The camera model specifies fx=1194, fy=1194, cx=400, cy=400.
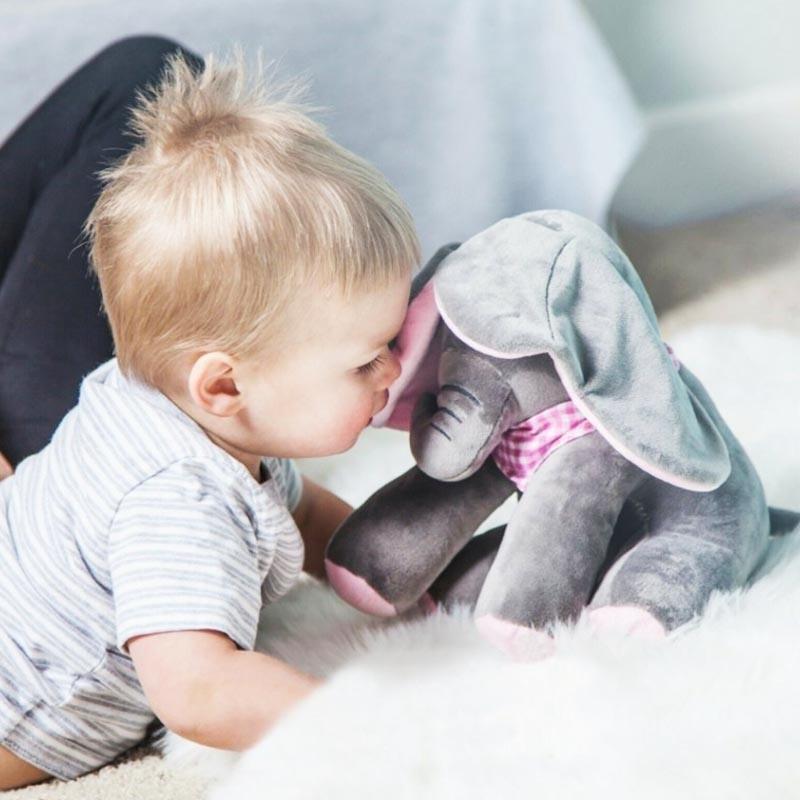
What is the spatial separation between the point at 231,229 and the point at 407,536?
260mm

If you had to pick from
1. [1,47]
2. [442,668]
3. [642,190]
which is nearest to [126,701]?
[442,668]

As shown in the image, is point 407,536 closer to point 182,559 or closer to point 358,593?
point 358,593

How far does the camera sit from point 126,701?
928 millimetres

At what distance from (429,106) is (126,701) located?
3.41 feet

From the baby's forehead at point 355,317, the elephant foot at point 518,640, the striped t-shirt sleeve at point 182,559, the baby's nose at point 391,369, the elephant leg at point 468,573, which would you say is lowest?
the elephant leg at point 468,573

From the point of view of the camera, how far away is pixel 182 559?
81 centimetres

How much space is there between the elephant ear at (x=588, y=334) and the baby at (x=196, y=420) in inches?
2.7

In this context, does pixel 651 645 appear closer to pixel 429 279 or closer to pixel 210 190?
pixel 429 279

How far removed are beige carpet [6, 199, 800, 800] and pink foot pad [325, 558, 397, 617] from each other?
0.84m

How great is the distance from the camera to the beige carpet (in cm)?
167

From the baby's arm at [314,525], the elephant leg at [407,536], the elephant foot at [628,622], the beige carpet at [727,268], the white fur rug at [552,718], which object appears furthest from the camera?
the beige carpet at [727,268]

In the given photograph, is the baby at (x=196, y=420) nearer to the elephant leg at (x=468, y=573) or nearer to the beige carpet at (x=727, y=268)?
the elephant leg at (x=468, y=573)

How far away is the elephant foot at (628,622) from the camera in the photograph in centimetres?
78

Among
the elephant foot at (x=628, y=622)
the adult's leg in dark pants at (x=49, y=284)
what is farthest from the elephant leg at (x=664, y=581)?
the adult's leg in dark pants at (x=49, y=284)
